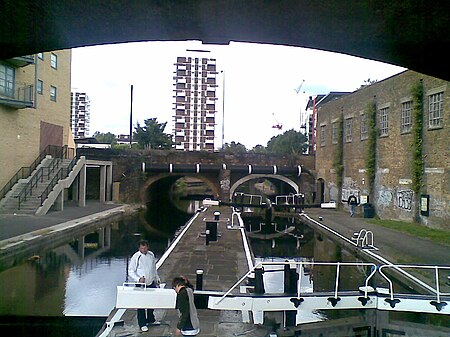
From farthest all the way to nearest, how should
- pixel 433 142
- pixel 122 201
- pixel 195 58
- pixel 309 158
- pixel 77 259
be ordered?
pixel 195 58, pixel 309 158, pixel 122 201, pixel 433 142, pixel 77 259

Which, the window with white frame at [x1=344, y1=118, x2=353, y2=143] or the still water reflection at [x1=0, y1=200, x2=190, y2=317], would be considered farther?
the window with white frame at [x1=344, y1=118, x2=353, y2=143]

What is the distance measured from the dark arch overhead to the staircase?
15947mm

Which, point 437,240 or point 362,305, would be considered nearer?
point 362,305

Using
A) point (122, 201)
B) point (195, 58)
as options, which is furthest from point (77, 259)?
point (195, 58)

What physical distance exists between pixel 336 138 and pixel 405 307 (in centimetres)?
2661

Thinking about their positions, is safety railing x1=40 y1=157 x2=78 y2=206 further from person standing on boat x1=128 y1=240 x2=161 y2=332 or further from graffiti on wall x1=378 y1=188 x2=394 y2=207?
graffiti on wall x1=378 y1=188 x2=394 y2=207

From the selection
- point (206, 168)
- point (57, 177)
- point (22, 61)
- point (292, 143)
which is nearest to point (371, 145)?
point (206, 168)

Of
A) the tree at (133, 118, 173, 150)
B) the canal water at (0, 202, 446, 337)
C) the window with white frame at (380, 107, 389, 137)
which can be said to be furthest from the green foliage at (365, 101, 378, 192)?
the tree at (133, 118, 173, 150)

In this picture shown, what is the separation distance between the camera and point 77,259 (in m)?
15.4

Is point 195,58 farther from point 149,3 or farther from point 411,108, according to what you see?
point 149,3

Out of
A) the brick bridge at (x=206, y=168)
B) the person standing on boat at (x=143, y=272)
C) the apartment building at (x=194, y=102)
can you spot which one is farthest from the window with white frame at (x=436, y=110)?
the apartment building at (x=194, y=102)

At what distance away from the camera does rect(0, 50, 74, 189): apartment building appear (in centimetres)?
2333

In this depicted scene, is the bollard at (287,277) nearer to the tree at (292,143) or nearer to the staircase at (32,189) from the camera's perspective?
the staircase at (32,189)

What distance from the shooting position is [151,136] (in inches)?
2329
